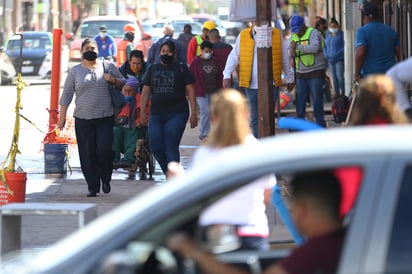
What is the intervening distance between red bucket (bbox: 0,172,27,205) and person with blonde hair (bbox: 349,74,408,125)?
636cm

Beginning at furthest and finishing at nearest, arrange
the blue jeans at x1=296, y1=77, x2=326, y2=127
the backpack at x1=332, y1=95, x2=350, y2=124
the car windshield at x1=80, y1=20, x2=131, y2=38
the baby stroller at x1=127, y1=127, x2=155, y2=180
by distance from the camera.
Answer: the car windshield at x1=80, y1=20, x2=131, y2=38 → the blue jeans at x1=296, y1=77, x2=326, y2=127 → the baby stroller at x1=127, y1=127, x2=155, y2=180 → the backpack at x1=332, y1=95, x2=350, y2=124

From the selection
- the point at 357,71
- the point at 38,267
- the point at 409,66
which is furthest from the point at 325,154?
the point at 357,71

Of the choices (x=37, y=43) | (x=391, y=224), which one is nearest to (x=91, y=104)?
(x=391, y=224)

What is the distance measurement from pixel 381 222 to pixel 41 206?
360 cm

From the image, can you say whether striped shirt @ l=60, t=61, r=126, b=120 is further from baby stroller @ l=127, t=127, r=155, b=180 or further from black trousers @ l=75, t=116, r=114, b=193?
baby stroller @ l=127, t=127, r=155, b=180

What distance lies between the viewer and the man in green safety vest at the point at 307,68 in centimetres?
1814

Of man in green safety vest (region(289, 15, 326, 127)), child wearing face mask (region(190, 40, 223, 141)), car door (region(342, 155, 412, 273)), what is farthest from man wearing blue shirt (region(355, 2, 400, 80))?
car door (region(342, 155, 412, 273))

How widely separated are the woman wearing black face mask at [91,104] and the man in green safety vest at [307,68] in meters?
5.72

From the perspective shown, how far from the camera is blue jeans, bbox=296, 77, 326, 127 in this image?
18125 mm

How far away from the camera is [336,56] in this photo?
24.9 meters

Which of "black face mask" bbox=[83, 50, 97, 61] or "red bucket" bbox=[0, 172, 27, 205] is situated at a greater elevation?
"black face mask" bbox=[83, 50, 97, 61]

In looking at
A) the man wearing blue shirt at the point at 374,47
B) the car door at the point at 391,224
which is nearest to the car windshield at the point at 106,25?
the man wearing blue shirt at the point at 374,47

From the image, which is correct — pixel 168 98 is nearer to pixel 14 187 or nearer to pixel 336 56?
pixel 14 187

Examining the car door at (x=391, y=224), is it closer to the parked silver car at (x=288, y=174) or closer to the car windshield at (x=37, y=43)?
the parked silver car at (x=288, y=174)
